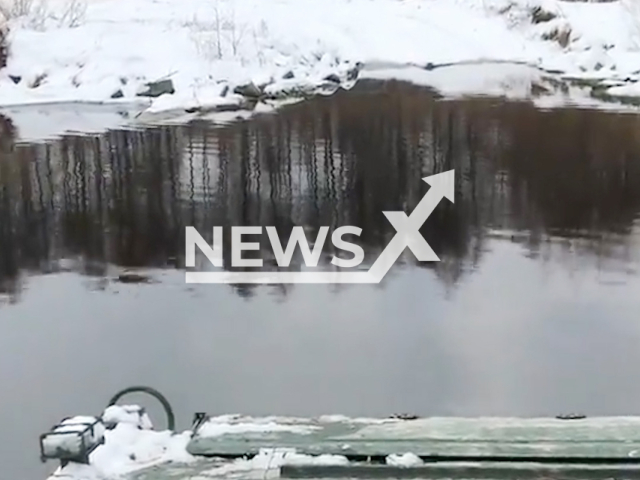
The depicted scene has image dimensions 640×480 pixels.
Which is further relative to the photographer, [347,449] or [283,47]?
[283,47]

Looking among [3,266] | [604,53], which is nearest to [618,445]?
[3,266]

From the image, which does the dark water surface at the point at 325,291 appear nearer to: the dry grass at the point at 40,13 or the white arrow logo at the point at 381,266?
the white arrow logo at the point at 381,266

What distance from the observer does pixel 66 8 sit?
53.1ft

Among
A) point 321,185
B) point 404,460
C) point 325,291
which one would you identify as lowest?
point 404,460

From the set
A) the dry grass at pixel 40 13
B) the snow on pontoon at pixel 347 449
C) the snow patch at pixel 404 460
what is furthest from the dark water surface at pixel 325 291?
the dry grass at pixel 40 13

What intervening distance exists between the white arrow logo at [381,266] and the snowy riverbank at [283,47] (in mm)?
5654

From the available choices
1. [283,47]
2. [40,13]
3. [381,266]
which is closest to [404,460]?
[381,266]

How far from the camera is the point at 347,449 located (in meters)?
2.38

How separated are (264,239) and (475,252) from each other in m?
1.30

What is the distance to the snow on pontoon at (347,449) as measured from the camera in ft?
7.38

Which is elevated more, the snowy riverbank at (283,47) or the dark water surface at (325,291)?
the snowy riverbank at (283,47)

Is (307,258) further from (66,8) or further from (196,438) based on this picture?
(66,8)

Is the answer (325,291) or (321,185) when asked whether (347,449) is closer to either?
(325,291)

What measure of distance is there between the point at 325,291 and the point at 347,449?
2.41 meters
